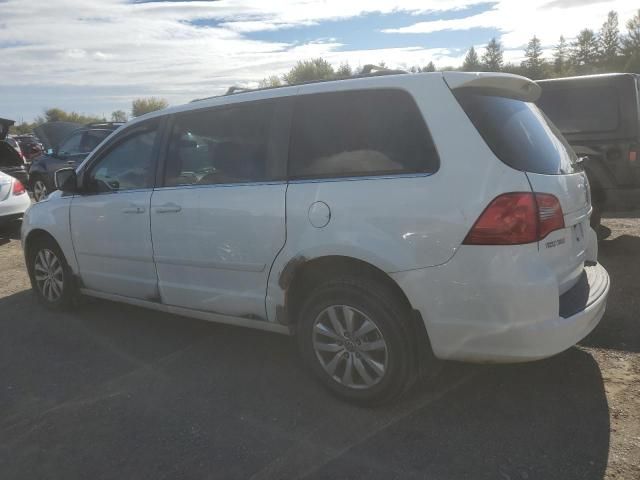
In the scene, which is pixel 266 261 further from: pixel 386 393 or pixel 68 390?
pixel 68 390

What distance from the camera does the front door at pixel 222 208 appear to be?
339 cm

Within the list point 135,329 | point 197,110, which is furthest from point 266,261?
point 135,329

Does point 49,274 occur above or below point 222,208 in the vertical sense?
below

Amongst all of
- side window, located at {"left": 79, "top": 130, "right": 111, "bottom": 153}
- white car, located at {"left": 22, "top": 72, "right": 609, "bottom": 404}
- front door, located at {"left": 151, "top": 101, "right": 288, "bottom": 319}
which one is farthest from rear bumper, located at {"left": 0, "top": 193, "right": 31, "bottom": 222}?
front door, located at {"left": 151, "top": 101, "right": 288, "bottom": 319}

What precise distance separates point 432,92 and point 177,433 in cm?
228

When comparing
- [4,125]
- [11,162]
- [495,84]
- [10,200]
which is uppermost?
[4,125]

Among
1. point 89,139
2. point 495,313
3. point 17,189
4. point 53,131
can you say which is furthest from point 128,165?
point 53,131

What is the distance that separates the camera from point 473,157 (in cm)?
272

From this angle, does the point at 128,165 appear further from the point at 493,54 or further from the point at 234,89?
the point at 493,54

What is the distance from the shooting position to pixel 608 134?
6.27m

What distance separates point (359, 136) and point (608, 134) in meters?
4.43

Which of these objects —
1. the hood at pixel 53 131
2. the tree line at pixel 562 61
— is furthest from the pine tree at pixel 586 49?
the hood at pixel 53 131

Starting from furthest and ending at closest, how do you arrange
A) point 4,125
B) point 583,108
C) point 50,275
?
point 4,125 → point 583,108 → point 50,275

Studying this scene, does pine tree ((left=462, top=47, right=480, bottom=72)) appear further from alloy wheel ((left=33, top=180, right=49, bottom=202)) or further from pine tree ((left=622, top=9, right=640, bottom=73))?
alloy wheel ((left=33, top=180, right=49, bottom=202))
